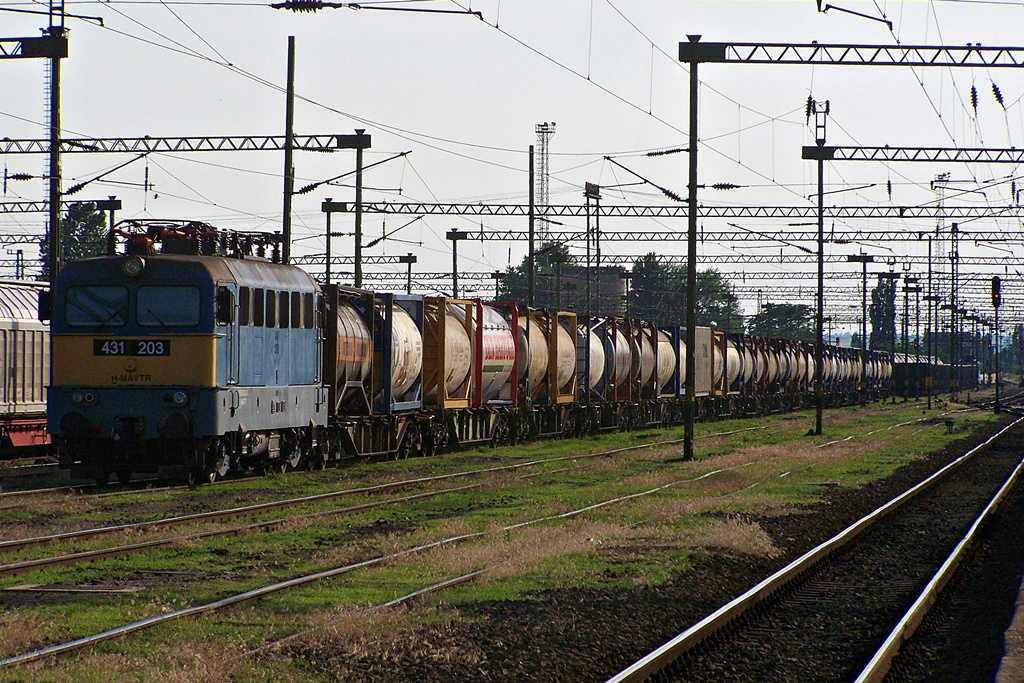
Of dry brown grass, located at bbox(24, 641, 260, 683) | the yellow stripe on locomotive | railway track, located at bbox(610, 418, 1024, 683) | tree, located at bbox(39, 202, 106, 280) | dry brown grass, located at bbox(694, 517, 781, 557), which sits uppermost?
tree, located at bbox(39, 202, 106, 280)

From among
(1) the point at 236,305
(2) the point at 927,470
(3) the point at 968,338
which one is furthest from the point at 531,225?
(3) the point at 968,338

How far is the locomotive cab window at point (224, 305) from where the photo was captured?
62.7 feet

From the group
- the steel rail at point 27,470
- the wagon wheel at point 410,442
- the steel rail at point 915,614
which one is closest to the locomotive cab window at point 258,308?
the steel rail at point 27,470

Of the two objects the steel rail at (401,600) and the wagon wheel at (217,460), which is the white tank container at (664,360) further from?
the steel rail at (401,600)

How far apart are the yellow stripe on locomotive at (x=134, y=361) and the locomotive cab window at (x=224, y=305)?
33 cm

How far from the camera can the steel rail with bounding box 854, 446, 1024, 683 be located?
29.6 ft

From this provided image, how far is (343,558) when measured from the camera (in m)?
13.5

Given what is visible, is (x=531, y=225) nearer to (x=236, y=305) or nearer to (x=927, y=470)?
(x=927, y=470)

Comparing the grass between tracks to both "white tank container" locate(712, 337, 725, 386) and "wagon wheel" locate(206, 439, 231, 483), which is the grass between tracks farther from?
"white tank container" locate(712, 337, 725, 386)

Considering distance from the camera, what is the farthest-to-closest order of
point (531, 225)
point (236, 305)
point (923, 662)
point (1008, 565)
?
point (531, 225) → point (236, 305) → point (1008, 565) → point (923, 662)

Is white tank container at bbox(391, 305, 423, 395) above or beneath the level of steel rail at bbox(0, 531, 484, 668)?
above

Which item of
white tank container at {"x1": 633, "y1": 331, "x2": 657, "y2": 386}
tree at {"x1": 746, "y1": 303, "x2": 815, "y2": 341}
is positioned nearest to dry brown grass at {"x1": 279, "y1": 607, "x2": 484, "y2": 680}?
white tank container at {"x1": 633, "y1": 331, "x2": 657, "y2": 386}

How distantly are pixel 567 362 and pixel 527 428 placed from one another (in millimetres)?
2966

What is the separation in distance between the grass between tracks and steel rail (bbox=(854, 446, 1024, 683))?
7.17 feet
